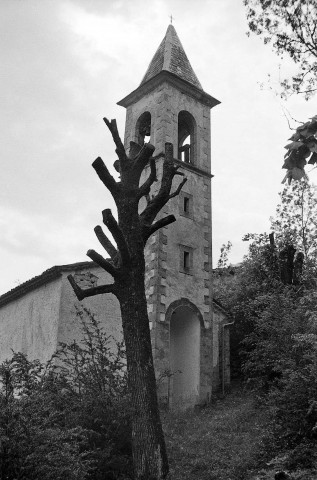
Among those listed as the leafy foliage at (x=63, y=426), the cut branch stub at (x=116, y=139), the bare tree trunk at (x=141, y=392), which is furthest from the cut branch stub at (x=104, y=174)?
the leafy foliage at (x=63, y=426)

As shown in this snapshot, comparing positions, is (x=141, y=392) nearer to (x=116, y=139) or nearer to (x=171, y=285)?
(x=116, y=139)

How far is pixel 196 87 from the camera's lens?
22.7 m

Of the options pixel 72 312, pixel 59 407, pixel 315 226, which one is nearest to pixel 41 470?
pixel 59 407

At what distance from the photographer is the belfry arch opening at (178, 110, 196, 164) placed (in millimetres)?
22331

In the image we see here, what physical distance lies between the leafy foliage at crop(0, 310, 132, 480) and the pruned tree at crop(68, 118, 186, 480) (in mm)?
607

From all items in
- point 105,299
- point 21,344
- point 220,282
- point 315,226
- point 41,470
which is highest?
point 315,226

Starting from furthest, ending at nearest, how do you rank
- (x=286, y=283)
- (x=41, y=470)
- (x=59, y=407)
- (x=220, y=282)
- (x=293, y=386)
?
1. (x=220, y=282)
2. (x=286, y=283)
3. (x=293, y=386)
4. (x=59, y=407)
5. (x=41, y=470)

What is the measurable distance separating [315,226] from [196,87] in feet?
36.5

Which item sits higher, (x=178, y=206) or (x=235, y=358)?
(x=178, y=206)

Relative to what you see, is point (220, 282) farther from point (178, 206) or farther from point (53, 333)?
point (53, 333)

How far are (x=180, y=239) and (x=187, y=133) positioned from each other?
18.0 ft

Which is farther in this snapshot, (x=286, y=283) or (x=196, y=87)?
(x=196, y=87)

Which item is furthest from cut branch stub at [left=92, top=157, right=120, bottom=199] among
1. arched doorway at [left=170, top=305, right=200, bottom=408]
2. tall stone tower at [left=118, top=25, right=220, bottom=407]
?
arched doorway at [left=170, top=305, right=200, bottom=408]

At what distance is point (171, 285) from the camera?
63.6 feet
